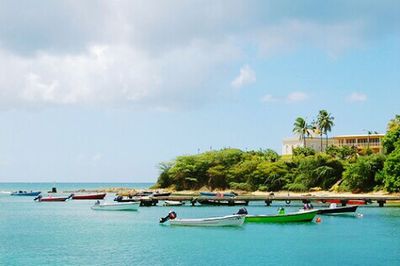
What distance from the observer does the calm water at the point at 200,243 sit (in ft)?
128

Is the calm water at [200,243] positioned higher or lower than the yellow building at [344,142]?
lower

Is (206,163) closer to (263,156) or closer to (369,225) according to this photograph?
(263,156)

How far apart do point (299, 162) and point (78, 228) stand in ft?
213

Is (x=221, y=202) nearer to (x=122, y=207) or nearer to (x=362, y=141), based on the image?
(x=122, y=207)

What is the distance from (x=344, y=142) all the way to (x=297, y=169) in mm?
21108

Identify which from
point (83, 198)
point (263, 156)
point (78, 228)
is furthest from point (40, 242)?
point (263, 156)

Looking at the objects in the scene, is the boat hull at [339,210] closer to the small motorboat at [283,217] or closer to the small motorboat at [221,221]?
the small motorboat at [283,217]

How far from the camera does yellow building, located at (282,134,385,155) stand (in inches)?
5013

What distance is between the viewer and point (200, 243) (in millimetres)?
46562

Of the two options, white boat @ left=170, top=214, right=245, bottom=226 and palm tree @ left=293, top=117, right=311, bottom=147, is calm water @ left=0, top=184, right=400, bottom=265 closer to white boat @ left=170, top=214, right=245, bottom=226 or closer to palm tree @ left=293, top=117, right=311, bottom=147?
white boat @ left=170, top=214, right=245, bottom=226

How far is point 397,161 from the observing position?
293 ft

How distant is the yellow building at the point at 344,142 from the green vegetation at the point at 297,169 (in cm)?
315

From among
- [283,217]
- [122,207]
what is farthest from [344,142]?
[283,217]

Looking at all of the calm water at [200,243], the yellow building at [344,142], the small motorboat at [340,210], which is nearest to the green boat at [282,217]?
the calm water at [200,243]
